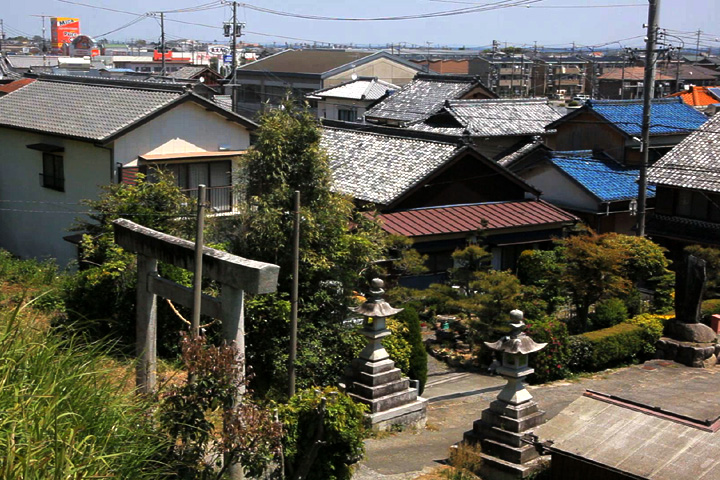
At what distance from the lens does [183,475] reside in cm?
745

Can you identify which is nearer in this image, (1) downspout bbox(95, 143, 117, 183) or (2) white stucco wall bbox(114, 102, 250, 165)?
(1) downspout bbox(95, 143, 117, 183)

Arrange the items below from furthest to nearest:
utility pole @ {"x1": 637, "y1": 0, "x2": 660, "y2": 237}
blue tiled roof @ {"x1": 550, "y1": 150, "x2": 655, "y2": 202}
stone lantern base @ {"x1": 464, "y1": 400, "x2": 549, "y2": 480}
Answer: blue tiled roof @ {"x1": 550, "y1": 150, "x2": 655, "y2": 202}, utility pole @ {"x1": 637, "y1": 0, "x2": 660, "y2": 237}, stone lantern base @ {"x1": 464, "y1": 400, "x2": 549, "y2": 480}

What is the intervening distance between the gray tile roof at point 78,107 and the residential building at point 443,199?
6.38 metres

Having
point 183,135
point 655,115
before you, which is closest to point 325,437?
point 183,135

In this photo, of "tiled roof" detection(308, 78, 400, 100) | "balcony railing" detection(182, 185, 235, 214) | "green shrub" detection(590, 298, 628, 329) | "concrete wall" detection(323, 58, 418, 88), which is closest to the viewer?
"green shrub" detection(590, 298, 628, 329)

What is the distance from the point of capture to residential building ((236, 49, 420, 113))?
198 ft

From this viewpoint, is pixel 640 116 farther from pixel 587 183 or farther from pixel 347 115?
pixel 347 115

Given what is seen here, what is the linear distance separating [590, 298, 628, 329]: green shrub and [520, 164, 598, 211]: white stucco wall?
31.2 feet

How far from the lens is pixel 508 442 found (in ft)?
42.0

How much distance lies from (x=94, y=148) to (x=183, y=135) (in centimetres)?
256

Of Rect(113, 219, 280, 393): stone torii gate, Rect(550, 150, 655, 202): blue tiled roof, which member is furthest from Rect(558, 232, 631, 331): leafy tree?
Rect(113, 219, 280, 393): stone torii gate

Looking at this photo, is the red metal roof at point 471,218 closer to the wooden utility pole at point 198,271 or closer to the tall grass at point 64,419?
the wooden utility pole at point 198,271

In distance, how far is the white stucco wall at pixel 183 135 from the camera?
2258 centimetres

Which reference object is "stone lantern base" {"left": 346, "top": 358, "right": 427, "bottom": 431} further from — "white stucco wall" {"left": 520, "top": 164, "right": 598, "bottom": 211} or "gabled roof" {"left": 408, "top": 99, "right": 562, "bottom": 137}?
"gabled roof" {"left": 408, "top": 99, "right": 562, "bottom": 137}
